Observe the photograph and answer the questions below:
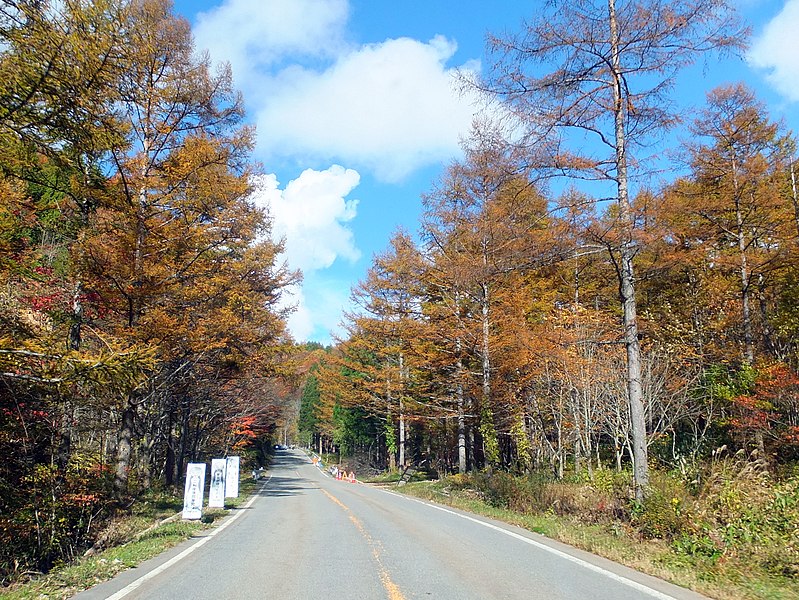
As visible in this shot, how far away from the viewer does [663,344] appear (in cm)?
1808

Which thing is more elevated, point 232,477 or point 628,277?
point 628,277

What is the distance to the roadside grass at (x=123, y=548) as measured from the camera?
618cm

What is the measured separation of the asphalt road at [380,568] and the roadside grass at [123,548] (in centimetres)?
28

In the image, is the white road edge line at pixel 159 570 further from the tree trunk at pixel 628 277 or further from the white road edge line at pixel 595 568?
the tree trunk at pixel 628 277

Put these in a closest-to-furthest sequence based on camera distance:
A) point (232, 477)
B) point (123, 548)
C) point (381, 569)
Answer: point (381, 569) → point (123, 548) → point (232, 477)

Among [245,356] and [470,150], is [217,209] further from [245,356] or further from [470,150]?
[470,150]

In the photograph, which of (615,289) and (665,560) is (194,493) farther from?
(615,289)

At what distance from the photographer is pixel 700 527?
26.5ft

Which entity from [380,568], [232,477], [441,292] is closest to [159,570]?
[380,568]

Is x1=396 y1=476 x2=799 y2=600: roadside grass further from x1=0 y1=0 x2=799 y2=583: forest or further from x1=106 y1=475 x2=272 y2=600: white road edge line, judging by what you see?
x1=106 y1=475 x2=272 y2=600: white road edge line

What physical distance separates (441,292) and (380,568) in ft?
56.4

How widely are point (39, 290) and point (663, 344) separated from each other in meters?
18.0

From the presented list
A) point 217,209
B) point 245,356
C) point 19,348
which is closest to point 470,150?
point 217,209

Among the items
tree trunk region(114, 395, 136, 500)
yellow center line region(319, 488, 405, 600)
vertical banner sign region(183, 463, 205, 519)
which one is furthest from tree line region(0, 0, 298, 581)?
yellow center line region(319, 488, 405, 600)
